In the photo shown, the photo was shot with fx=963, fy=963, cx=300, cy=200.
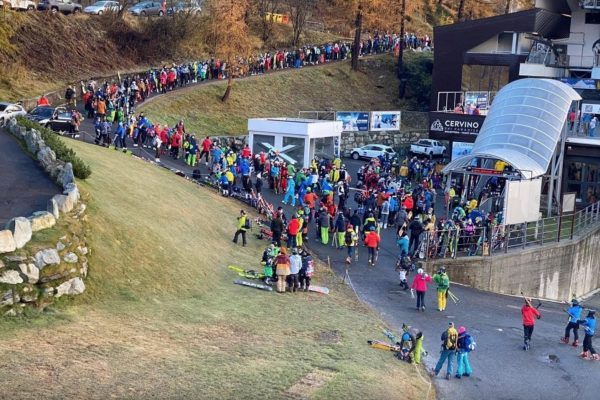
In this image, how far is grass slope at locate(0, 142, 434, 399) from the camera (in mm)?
17641

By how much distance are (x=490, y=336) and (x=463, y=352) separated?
13.6 feet

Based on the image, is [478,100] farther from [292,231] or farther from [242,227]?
[242,227]

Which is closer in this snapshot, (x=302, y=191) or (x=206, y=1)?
(x=302, y=191)

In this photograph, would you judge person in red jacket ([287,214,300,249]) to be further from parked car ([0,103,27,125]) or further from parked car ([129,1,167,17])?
parked car ([129,1,167,17])

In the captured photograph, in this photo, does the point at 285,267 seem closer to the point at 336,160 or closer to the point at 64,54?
the point at 336,160

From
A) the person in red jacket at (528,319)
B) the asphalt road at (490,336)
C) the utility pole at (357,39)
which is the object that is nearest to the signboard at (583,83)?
the utility pole at (357,39)

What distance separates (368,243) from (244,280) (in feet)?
19.9

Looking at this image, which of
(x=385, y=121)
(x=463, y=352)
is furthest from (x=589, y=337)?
(x=385, y=121)

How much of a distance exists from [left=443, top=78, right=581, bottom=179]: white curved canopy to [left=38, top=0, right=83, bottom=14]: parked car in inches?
1225

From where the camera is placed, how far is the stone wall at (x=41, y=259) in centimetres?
1975

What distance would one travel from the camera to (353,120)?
59875 mm

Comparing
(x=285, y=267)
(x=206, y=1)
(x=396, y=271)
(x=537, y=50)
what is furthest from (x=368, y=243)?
(x=206, y=1)

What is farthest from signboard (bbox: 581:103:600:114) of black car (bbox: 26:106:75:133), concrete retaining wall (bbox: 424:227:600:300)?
black car (bbox: 26:106:75:133)

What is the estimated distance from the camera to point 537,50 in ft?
185
